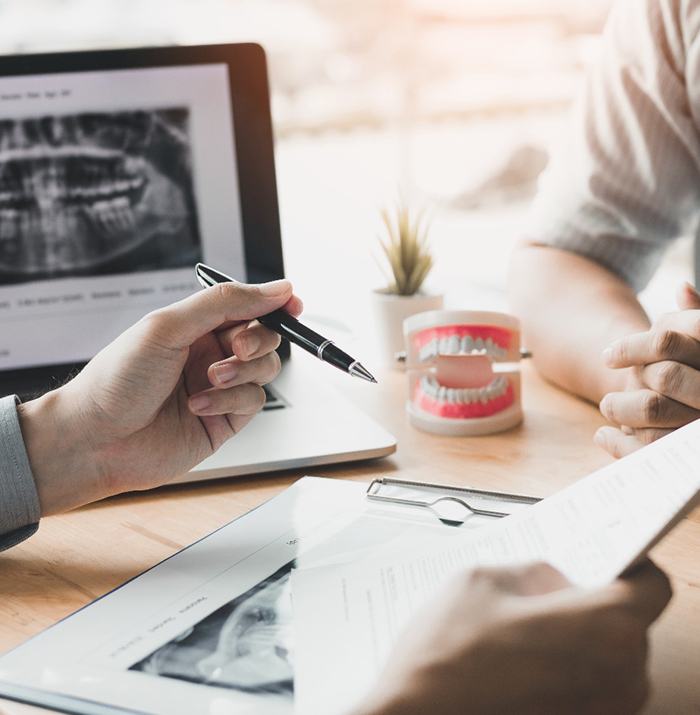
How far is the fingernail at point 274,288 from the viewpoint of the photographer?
2.44ft

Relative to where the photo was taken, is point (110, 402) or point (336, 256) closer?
point (110, 402)

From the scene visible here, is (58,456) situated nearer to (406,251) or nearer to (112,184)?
(112,184)

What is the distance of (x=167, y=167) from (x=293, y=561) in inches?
23.2

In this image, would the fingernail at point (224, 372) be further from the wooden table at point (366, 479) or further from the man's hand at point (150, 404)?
the wooden table at point (366, 479)

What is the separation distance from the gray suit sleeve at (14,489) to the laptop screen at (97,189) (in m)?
0.35

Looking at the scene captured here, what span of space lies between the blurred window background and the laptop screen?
0.90m

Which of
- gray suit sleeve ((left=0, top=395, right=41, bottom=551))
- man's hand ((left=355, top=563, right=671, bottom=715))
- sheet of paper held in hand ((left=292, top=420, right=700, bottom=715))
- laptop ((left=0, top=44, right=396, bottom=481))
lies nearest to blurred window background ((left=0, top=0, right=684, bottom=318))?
laptop ((left=0, top=44, right=396, bottom=481))

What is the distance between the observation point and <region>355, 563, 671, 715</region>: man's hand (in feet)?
1.41

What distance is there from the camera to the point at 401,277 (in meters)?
1.14

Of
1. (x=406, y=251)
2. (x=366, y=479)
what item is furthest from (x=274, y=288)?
(x=406, y=251)

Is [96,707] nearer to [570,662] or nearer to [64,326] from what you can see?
[570,662]

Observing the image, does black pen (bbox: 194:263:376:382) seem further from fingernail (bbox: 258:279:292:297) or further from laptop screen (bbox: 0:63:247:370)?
laptop screen (bbox: 0:63:247:370)

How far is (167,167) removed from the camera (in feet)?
3.49

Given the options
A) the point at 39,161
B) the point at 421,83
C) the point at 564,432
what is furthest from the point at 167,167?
the point at 421,83
